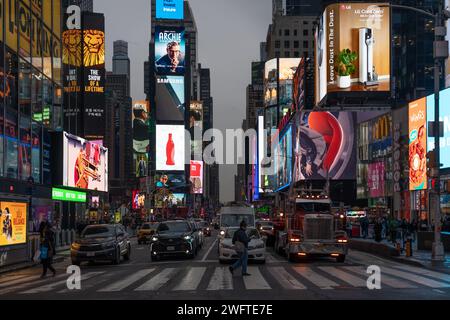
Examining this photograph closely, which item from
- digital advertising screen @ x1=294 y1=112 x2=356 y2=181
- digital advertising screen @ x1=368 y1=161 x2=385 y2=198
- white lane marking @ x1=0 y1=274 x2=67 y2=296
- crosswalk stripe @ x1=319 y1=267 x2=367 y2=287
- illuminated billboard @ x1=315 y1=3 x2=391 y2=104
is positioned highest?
illuminated billboard @ x1=315 y1=3 x2=391 y2=104

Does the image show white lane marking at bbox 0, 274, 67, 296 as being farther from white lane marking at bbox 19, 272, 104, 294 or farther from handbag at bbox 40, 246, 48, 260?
handbag at bbox 40, 246, 48, 260

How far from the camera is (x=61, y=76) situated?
50.7m

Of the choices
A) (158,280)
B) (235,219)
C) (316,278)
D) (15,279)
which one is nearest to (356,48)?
(235,219)

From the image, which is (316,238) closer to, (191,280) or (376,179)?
(191,280)

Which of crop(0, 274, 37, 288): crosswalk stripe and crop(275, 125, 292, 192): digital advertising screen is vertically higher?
crop(275, 125, 292, 192): digital advertising screen

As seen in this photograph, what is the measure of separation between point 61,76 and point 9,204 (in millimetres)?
22568

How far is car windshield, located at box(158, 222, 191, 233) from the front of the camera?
32125mm

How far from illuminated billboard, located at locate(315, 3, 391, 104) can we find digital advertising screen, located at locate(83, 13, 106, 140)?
35.6 meters

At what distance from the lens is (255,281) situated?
20.2 m

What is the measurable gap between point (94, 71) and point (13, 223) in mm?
103438

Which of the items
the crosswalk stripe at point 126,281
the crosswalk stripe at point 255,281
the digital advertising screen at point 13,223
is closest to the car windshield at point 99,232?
the digital advertising screen at point 13,223

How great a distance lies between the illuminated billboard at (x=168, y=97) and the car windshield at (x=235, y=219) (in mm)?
155011

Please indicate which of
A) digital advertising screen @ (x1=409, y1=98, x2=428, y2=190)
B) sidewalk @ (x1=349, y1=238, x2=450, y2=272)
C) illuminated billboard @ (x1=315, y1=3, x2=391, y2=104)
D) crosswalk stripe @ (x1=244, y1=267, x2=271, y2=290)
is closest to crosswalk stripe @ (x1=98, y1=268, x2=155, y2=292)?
crosswalk stripe @ (x1=244, y1=267, x2=271, y2=290)

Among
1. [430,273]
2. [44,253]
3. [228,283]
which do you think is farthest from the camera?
[44,253]
